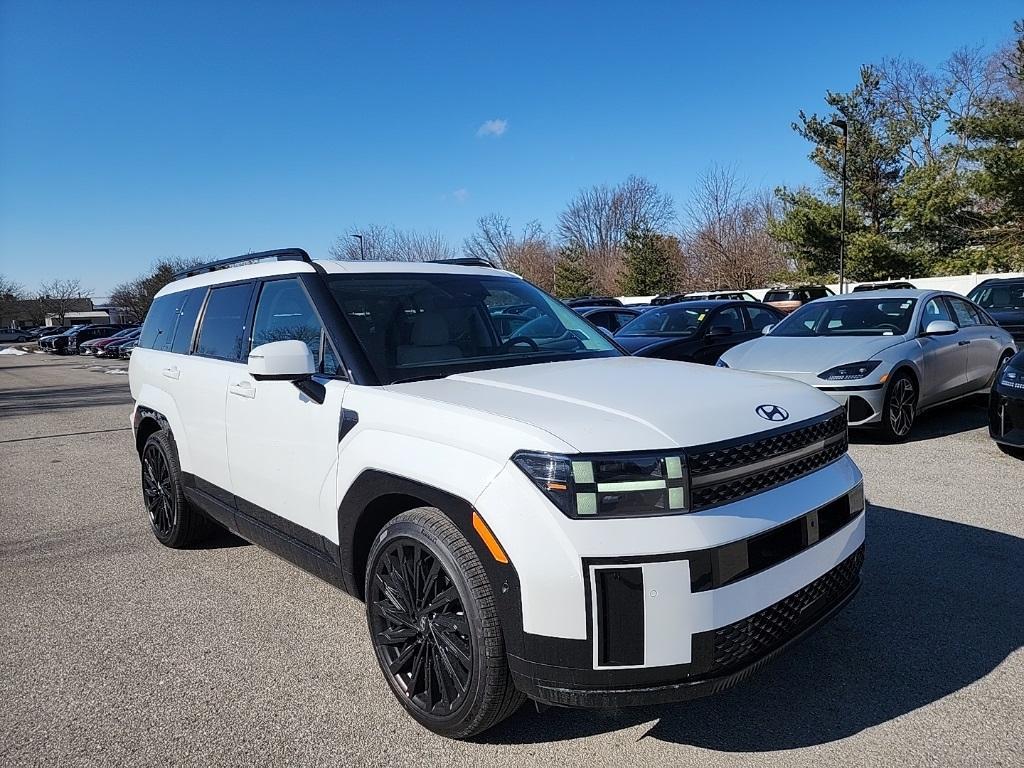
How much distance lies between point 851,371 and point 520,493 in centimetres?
590

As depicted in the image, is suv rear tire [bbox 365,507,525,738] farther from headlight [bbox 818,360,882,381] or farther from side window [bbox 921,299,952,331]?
side window [bbox 921,299,952,331]

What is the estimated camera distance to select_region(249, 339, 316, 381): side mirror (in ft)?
9.62

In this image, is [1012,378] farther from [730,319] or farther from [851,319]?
[730,319]

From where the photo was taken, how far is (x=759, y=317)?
37.8 ft

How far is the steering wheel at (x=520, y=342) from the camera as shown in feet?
11.8

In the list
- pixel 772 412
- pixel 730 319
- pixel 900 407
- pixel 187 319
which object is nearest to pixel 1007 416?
pixel 900 407

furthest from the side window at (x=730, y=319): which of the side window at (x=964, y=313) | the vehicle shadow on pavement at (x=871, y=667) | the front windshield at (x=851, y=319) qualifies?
the vehicle shadow on pavement at (x=871, y=667)

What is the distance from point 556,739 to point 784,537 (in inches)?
42.7

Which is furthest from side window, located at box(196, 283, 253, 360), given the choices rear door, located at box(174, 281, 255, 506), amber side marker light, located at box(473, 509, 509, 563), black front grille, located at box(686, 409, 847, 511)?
black front grille, located at box(686, 409, 847, 511)

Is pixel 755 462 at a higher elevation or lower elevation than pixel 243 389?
lower

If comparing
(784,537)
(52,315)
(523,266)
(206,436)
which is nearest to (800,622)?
(784,537)

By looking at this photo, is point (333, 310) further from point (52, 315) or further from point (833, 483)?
point (52, 315)

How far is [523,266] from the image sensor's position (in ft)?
180

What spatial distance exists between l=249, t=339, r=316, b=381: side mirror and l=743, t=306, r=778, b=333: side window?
938cm
